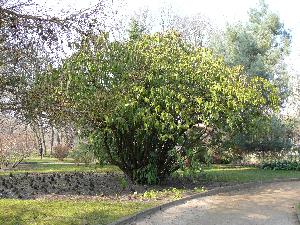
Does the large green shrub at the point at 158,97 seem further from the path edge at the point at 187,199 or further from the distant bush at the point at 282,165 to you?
the distant bush at the point at 282,165

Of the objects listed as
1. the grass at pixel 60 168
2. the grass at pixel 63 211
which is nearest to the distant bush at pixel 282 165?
the grass at pixel 60 168

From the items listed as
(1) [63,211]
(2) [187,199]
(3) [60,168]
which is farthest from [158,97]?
(3) [60,168]

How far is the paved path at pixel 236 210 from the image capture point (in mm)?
9163

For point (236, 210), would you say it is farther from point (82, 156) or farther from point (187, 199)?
point (82, 156)

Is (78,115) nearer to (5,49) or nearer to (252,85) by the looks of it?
(5,49)

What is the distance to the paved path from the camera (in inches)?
361

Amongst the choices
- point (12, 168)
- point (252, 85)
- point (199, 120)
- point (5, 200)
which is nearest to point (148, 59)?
point (199, 120)

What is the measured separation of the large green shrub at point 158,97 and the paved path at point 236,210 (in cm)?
238

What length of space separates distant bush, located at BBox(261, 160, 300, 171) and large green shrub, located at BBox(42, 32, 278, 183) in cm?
837

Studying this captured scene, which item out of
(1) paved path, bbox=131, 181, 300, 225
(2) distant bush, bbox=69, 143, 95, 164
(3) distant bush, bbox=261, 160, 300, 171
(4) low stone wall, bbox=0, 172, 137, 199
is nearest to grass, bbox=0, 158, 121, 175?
(2) distant bush, bbox=69, 143, 95, 164

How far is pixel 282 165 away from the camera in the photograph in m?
23.0

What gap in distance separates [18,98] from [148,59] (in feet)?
19.9

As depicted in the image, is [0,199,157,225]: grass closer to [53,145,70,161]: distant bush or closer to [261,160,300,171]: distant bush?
[261,160,300,171]: distant bush

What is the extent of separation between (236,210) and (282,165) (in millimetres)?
13421
